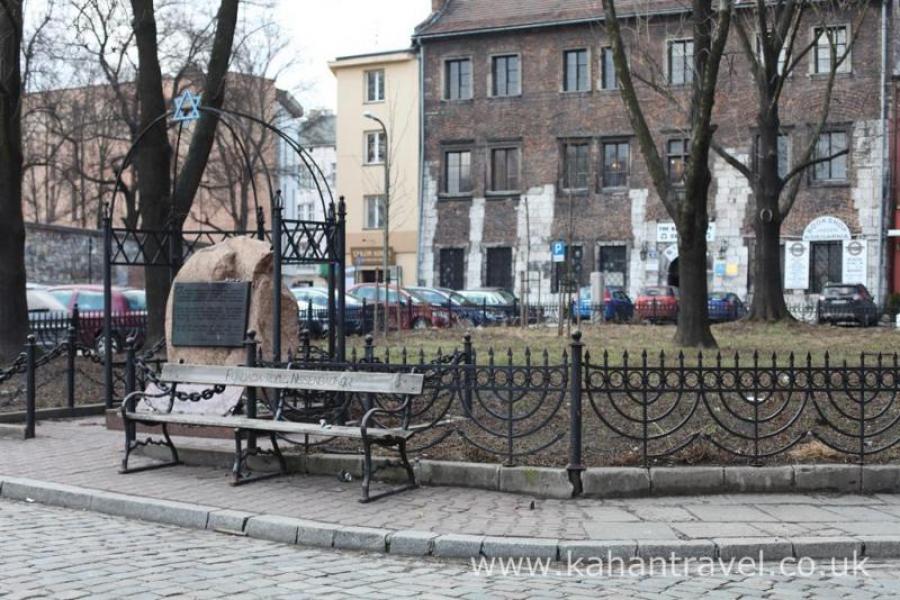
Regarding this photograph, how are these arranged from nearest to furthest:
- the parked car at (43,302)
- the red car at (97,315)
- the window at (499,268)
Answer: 1. the red car at (97,315)
2. the parked car at (43,302)
3. the window at (499,268)

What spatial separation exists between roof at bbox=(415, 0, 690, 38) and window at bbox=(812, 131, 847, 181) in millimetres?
8042

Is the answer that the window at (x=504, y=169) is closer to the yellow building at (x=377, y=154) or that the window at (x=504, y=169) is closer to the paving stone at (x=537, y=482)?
the yellow building at (x=377, y=154)

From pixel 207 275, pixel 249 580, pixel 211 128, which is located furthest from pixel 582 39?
pixel 249 580

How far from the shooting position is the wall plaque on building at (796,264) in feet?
137

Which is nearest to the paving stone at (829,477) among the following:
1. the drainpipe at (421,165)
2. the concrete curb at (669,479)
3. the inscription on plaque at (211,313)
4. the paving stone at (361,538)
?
the concrete curb at (669,479)

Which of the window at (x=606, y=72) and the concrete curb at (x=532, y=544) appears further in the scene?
the window at (x=606, y=72)

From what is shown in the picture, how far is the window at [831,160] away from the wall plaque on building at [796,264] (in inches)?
108

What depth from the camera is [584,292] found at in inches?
1748

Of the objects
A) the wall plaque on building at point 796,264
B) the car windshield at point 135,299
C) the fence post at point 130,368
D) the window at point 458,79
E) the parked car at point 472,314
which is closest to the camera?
the fence post at point 130,368

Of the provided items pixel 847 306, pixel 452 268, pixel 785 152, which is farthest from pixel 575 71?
pixel 847 306

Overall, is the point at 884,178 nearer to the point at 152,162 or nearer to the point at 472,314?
the point at 472,314

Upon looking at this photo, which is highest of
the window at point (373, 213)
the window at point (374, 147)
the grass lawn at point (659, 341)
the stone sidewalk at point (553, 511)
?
the window at point (374, 147)

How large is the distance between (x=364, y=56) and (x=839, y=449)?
150ft

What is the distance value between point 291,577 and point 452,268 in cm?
4167
